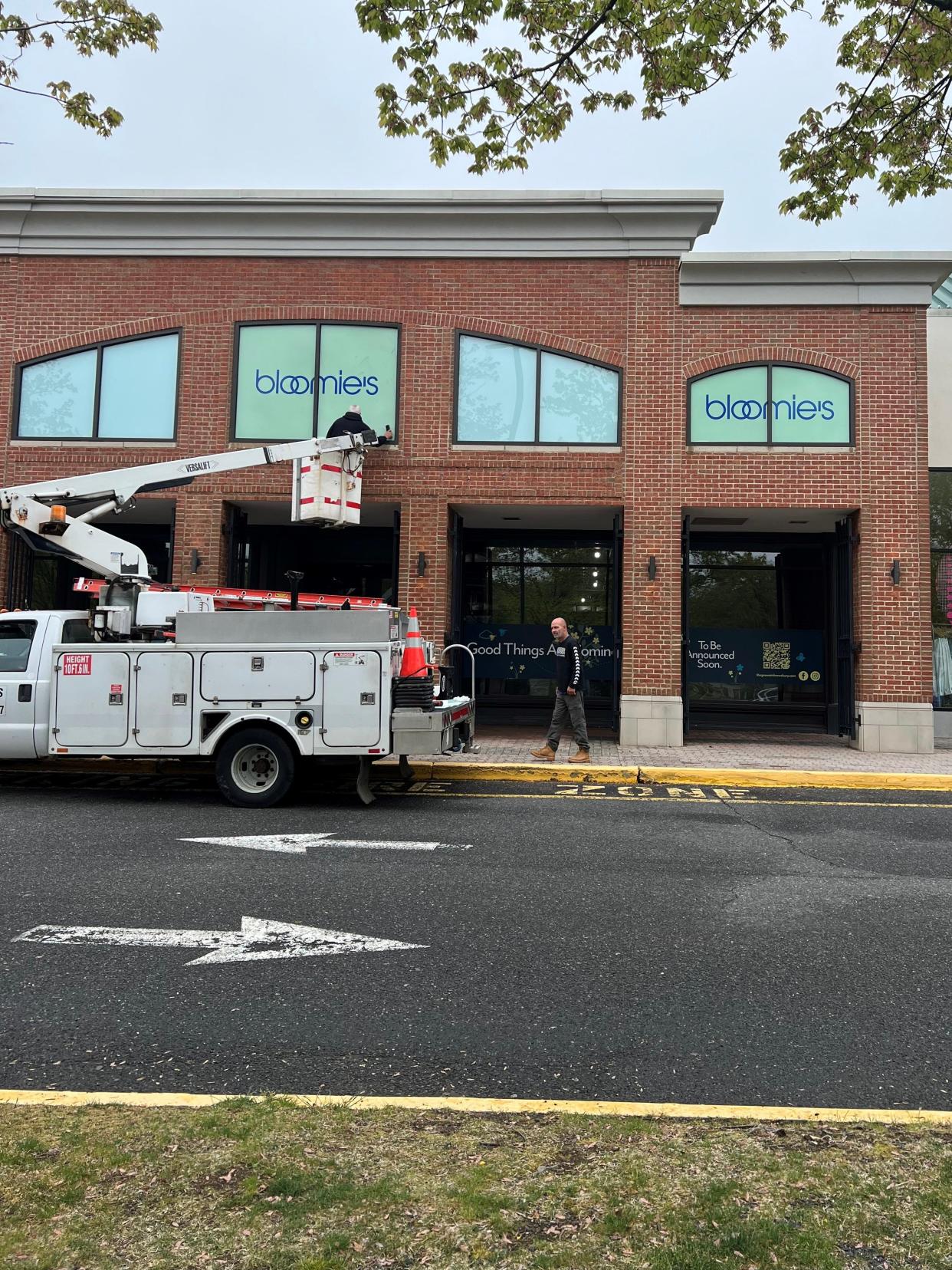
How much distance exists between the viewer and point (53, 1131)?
280cm

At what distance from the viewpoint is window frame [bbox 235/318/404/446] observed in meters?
14.4

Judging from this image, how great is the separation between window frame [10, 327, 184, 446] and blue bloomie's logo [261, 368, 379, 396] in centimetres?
148

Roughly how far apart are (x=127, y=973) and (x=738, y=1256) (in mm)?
3237

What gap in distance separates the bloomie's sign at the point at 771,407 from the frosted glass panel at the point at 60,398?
9700 millimetres

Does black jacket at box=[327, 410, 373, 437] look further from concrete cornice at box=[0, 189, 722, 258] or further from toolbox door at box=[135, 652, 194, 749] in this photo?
toolbox door at box=[135, 652, 194, 749]

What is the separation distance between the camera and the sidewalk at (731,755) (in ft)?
37.9

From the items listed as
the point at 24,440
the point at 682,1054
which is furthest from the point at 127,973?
the point at 24,440

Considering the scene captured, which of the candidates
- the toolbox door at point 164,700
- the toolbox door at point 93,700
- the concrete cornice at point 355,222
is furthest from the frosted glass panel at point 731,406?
the toolbox door at point 93,700

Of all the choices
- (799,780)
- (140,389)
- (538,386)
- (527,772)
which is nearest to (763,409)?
(538,386)

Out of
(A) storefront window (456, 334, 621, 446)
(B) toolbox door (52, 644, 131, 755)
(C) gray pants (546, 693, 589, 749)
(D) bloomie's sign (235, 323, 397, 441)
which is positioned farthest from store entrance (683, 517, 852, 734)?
(B) toolbox door (52, 644, 131, 755)

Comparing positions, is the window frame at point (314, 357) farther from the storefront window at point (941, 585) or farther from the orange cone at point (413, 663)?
the storefront window at point (941, 585)

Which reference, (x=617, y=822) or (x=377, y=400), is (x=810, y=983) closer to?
(x=617, y=822)

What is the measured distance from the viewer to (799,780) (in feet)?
35.2

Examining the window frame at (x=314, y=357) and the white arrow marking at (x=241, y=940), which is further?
the window frame at (x=314, y=357)
